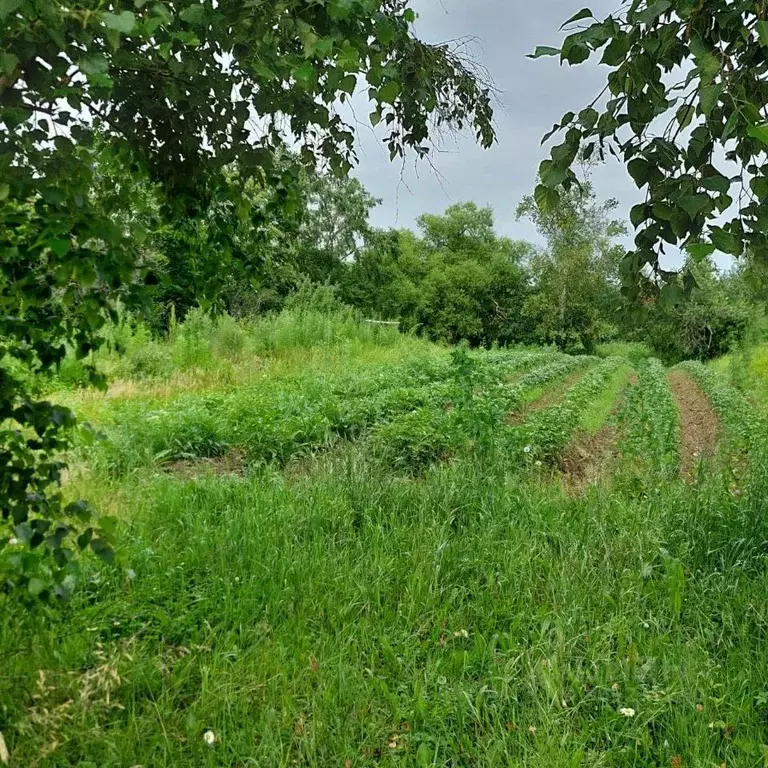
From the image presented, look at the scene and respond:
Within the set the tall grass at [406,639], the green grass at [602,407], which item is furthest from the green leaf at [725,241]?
the green grass at [602,407]

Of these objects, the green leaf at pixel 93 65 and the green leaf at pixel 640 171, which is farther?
the green leaf at pixel 640 171

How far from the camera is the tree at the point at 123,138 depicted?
108cm

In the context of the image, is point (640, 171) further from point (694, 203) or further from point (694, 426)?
point (694, 426)

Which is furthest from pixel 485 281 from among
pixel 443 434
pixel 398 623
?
pixel 398 623

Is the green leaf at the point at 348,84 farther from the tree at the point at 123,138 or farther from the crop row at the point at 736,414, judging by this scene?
the crop row at the point at 736,414

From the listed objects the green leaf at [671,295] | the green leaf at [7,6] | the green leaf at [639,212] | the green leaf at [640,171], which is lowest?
the green leaf at [671,295]

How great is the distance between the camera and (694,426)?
34.5 feet

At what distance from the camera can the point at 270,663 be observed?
221 cm

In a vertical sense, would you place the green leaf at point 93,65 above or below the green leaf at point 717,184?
above

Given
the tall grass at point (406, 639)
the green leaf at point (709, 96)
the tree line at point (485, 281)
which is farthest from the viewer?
the tree line at point (485, 281)

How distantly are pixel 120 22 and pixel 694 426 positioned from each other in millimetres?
11770

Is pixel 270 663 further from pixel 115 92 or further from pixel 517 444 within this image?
pixel 517 444

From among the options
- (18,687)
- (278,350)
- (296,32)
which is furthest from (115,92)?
(278,350)

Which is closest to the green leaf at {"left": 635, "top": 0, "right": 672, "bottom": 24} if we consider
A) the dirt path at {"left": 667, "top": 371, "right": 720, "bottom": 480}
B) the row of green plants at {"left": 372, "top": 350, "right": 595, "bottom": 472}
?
the row of green plants at {"left": 372, "top": 350, "right": 595, "bottom": 472}
